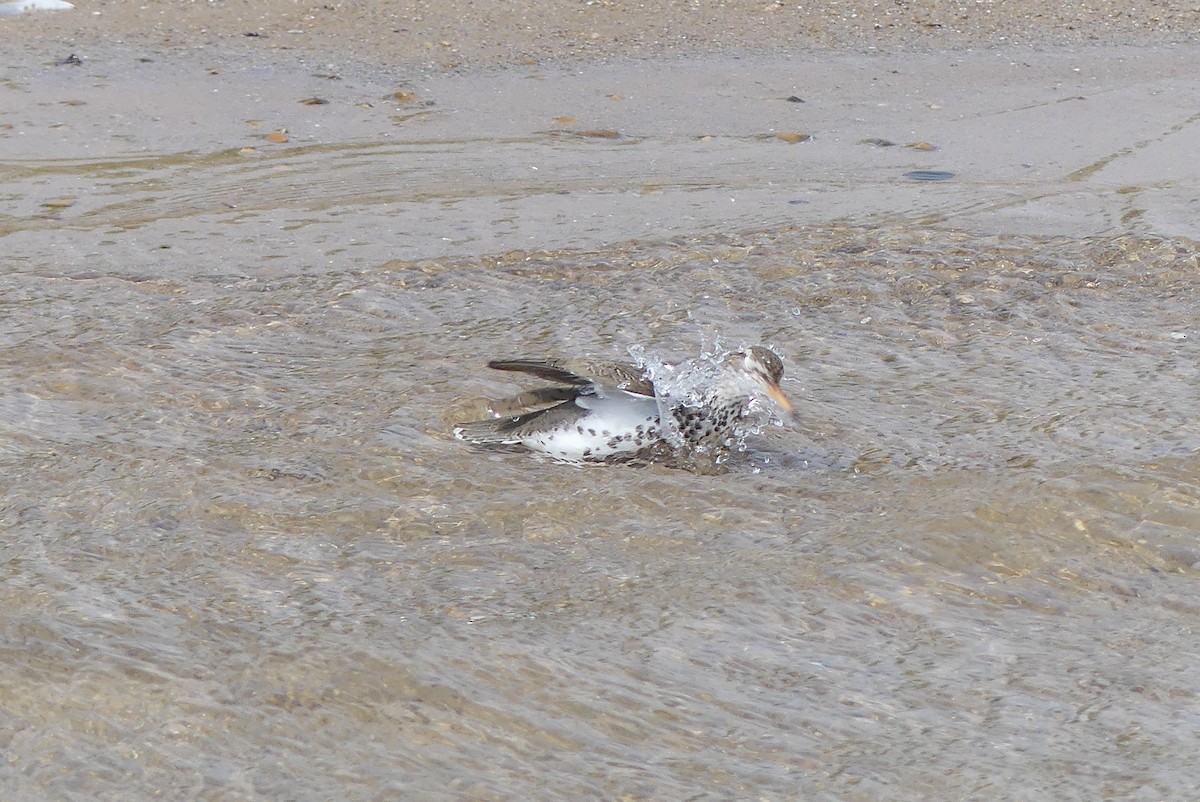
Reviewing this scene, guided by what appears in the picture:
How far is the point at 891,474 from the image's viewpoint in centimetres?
415

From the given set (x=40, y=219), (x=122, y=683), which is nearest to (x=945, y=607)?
(x=122, y=683)

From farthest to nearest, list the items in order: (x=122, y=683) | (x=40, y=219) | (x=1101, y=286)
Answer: (x=40, y=219) < (x=1101, y=286) < (x=122, y=683)

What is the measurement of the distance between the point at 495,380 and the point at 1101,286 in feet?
8.36

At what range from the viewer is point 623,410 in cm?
428

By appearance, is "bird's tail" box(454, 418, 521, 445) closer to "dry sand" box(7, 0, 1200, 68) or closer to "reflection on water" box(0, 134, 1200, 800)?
"reflection on water" box(0, 134, 1200, 800)

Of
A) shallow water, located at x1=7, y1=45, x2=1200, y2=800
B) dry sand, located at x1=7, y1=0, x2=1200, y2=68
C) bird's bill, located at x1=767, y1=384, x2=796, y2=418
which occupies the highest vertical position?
dry sand, located at x1=7, y1=0, x2=1200, y2=68

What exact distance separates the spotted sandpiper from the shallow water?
0.11m

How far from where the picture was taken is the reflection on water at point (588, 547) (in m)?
2.81

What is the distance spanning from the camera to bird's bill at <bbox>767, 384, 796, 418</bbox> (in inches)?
171

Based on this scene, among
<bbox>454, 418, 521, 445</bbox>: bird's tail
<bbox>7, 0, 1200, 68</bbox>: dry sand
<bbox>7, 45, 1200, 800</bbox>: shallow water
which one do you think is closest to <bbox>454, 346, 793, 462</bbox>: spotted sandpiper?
<bbox>454, 418, 521, 445</bbox>: bird's tail

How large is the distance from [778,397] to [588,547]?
3.14 feet

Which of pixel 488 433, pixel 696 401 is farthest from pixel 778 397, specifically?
pixel 488 433

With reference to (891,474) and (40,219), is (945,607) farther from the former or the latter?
(40,219)

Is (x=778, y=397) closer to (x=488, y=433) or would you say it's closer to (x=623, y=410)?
(x=623, y=410)
